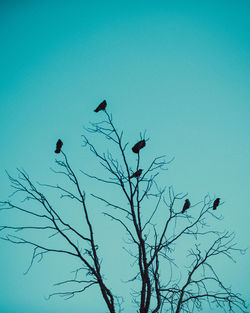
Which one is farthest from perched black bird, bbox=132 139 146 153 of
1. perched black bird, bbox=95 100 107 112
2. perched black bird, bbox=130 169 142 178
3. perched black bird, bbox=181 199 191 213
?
perched black bird, bbox=181 199 191 213

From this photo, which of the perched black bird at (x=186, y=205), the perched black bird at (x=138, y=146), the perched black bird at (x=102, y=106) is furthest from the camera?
the perched black bird at (x=102, y=106)

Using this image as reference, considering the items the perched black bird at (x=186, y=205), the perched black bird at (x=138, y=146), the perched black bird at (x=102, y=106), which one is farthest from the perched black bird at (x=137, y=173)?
the perched black bird at (x=102, y=106)

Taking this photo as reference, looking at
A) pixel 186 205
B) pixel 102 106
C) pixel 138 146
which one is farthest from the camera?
pixel 102 106

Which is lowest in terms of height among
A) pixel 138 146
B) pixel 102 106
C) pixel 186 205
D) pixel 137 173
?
pixel 186 205

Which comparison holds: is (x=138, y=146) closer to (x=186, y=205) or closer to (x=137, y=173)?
(x=137, y=173)

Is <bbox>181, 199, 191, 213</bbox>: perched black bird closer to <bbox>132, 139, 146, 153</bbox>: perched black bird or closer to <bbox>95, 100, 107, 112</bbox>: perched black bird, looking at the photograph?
<bbox>132, 139, 146, 153</bbox>: perched black bird

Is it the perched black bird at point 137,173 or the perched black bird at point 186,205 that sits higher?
the perched black bird at point 137,173

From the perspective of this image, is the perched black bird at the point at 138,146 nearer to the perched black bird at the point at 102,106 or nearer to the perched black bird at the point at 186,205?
the perched black bird at the point at 102,106

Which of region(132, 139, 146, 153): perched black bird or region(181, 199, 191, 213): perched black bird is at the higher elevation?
region(132, 139, 146, 153): perched black bird

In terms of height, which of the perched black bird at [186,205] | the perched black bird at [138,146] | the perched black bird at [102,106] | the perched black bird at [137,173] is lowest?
the perched black bird at [186,205]

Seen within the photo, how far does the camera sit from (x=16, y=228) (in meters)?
2.94

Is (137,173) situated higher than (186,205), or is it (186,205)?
(137,173)

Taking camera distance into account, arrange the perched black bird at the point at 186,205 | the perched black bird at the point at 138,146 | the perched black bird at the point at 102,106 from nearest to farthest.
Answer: the perched black bird at the point at 138,146, the perched black bird at the point at 186,205, the perched black bird at the point at 102,106

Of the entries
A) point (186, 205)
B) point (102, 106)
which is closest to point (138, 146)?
point (102, 106)
